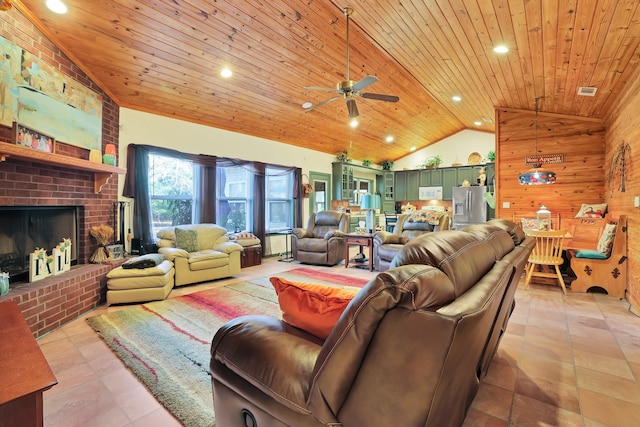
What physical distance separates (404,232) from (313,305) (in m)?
4.50

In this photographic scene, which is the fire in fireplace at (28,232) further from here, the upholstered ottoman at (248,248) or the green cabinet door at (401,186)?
the green cabinet door at (401,186)

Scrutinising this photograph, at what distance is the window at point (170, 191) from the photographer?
4824mm

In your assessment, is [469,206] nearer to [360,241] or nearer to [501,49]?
[360,241]

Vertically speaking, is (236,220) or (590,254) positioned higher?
(236,220)

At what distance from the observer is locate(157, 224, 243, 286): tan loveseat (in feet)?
13.5

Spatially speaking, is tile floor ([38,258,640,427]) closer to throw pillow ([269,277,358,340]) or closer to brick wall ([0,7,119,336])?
brick wall ([0,7,119,336])

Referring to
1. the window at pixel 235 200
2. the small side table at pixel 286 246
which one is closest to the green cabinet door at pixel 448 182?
the small side table at pixel 286 246

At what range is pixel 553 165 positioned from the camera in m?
5.14

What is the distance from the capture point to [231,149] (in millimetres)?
5723

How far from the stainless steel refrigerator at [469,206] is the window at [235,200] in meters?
5.11

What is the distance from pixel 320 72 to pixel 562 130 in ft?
13.7

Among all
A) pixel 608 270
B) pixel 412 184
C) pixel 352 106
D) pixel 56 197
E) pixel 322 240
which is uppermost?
pixel 352 106

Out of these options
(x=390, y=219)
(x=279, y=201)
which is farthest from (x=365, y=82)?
(x=390, y=219)

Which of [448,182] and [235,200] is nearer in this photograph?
[235,200]
